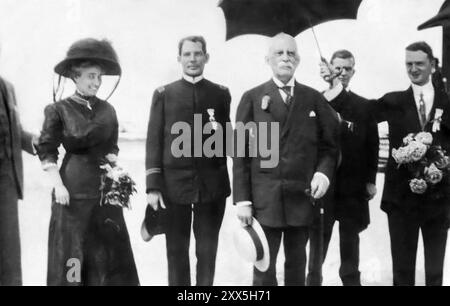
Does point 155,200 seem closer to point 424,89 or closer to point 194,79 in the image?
point 194,79

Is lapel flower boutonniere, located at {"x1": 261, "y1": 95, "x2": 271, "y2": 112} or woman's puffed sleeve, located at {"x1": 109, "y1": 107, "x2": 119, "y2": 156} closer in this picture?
lapel flower boutonniere, located at {"x1": 261, "y1": 95, "x2": 271, "y2": 112}

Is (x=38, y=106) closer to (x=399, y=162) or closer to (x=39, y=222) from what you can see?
(x=39, y=222)

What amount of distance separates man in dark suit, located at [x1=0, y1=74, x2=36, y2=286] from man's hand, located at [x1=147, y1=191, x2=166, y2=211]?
103 cm

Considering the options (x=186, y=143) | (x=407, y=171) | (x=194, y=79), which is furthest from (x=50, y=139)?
(x=407, y=171)

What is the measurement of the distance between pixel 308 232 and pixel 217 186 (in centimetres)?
80

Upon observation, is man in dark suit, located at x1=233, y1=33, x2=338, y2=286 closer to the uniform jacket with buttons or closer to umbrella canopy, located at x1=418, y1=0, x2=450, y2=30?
the uniform jacket with buttons

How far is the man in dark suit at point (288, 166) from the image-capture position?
7.28m

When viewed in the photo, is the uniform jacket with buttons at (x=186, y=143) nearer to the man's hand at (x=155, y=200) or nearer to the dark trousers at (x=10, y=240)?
the man's hand at (x=155, y=200)

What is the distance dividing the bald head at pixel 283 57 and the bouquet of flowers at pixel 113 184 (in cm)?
145

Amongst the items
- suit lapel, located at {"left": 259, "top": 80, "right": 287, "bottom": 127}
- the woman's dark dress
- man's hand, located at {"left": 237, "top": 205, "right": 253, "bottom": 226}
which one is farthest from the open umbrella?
the woman's dark dress

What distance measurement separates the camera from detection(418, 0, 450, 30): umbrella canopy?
296 inches

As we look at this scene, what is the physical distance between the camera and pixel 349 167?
7.46 m

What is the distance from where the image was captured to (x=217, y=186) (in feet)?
24.2

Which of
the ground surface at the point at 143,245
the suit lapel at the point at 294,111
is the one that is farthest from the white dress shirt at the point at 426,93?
the suit lapel at the point at 294,111
